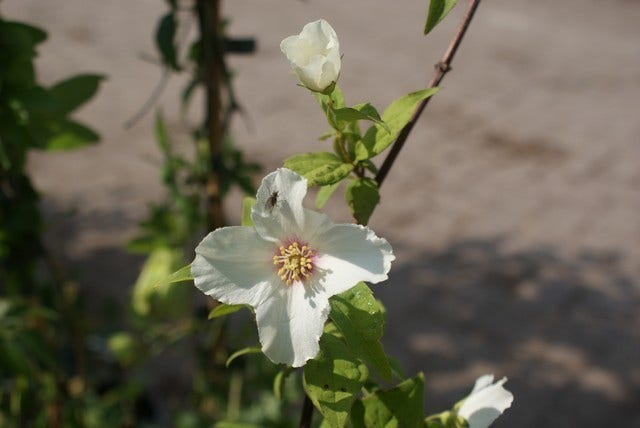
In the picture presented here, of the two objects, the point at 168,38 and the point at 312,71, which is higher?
the point at 168,38

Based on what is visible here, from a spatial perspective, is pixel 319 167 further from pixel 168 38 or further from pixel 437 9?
pixel 168 38

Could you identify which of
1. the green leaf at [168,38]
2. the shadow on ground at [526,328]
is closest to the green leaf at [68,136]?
the green leaf at [168,38]

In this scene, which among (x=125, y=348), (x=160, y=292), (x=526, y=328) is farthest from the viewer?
(x=526, y=328)

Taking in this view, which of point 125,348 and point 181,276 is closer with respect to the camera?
point 181,276

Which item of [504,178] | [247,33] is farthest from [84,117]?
[504,178]

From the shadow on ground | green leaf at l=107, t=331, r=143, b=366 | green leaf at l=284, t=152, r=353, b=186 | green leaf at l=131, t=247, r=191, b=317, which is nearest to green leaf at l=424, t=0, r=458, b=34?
green leaf at l=284, t=152, r=353, b=186

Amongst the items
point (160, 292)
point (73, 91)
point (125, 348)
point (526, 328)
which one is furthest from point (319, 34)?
point (526, 328)

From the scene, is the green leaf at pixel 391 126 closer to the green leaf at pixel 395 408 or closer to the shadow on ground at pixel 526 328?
the green leaf at pixel 395 408
